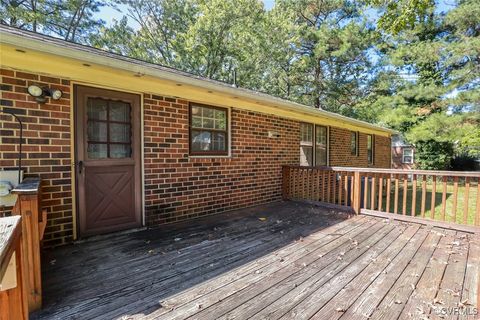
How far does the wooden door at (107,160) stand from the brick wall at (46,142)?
0.46 ft

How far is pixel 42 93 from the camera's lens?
3.00 m

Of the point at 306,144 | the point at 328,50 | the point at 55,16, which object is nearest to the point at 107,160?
the point at 306,144

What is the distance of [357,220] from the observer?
4664 mm

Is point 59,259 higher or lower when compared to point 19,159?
lower

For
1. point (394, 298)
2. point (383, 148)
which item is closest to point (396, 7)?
point (394, 298)

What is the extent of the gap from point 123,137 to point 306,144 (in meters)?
5.12

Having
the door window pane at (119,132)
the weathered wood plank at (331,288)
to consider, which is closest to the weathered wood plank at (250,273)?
the weathered wood plank at (331,288)

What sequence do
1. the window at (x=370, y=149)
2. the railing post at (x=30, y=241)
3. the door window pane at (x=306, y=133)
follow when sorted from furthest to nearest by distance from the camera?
1. the window at (x=370, y=149)
2. the door window pane at (x=306, y=133)
3. the railing post at (x=30, y=241)

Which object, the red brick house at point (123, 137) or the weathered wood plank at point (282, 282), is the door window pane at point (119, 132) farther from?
the weathered wood plank at point (282, 282)

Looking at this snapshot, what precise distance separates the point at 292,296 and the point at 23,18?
1660cm

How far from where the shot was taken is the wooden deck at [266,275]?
78.2 inches

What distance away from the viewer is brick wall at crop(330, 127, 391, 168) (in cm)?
841

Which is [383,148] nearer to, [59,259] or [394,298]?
[394,298]

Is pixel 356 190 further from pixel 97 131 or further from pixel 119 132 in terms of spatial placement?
pixel 97 131
